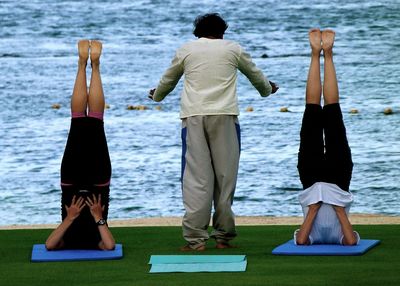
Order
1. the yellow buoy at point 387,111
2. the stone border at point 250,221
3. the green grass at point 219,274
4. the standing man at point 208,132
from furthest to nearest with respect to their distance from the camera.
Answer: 1. the yellow buoy at point 387,111
2. the stone border at point 250,221
3. the standing man at point 208,132
4. the green grass at point 219,274

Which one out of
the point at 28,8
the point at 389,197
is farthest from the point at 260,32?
the point at 389,197

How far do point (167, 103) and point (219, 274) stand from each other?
1757 centimetres

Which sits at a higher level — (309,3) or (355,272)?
(355,272)

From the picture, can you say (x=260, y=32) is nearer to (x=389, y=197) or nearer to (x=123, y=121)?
(x=123, y=121)

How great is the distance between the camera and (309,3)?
5581cm

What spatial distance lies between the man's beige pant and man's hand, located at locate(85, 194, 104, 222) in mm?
514

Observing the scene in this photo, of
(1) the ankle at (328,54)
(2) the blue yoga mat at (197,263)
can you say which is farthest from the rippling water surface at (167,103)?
(2) the blue yoga mat at (197,263)

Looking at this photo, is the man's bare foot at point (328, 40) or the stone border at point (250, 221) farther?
the stone border at point (250, 221)

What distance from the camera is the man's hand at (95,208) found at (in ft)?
26.0

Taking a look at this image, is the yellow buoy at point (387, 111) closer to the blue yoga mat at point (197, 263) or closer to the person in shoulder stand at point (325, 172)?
the person in shoulder stand at point (325, 172)

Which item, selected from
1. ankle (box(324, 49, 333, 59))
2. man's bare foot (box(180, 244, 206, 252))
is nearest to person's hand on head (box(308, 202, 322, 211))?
man's bare foot (box(180, 244, 206, 252))

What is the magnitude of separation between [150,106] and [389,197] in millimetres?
10737

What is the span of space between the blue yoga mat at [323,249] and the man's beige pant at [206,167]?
42cm

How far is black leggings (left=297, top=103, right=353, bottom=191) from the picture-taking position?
26.1ft
